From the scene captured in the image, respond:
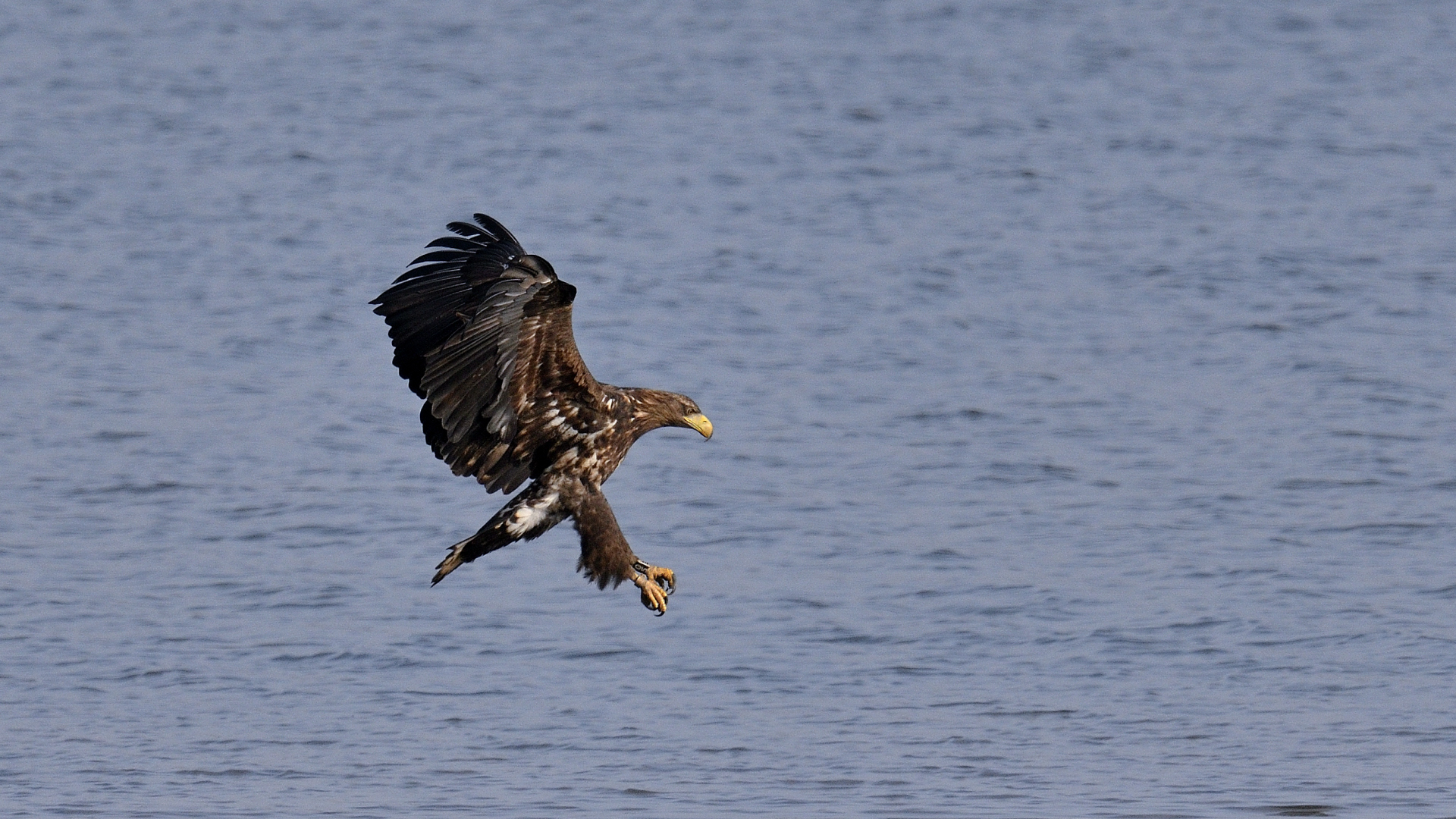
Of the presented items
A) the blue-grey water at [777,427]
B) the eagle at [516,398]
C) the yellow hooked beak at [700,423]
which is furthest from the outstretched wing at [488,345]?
the blue-grey water at [777,427]

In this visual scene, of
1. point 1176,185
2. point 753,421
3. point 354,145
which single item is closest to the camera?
point 753,421

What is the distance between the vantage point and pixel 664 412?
704 cm

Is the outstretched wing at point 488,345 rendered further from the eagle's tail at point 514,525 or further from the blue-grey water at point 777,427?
the blue-grey water at point 777,427

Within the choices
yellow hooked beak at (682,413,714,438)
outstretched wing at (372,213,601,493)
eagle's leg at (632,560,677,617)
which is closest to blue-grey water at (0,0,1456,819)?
eagle's leg at (632,560,677,617)

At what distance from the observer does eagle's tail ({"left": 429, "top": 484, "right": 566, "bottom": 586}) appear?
670cm

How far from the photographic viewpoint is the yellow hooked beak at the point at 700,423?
703 cm

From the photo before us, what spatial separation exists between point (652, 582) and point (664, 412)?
1.83ft

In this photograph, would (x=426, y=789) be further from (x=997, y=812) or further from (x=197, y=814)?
(x=997, y=812)

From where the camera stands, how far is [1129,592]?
9133 millimetres

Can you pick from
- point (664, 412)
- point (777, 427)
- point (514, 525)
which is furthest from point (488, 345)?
point (777, 427)

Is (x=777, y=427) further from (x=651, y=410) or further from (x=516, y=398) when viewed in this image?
(x=516, y=398)

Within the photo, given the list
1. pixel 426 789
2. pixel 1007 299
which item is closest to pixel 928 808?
pixel 426 789

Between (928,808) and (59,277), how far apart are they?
816 centimetres

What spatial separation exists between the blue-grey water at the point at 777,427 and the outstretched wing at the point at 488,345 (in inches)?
51.8
